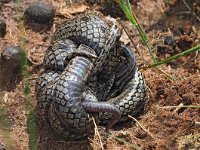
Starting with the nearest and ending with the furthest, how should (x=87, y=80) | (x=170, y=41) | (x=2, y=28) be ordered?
1. (x=87, y=80)
2. (x=2, y=28)
3. (x=170, y=41)

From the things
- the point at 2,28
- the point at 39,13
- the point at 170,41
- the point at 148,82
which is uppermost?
the point at 39,13

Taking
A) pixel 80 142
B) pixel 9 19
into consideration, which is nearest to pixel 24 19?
pixel 9 19

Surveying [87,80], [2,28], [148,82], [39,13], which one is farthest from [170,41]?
[2,28]

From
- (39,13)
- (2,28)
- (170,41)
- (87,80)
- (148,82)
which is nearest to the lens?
(87,80)

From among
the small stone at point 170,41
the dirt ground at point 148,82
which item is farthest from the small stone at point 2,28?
the small stone at point 170,41

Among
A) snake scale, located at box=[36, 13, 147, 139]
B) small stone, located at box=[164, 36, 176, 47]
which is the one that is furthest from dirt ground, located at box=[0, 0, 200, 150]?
snake scale, located at box=[36, 13, 147, 139]

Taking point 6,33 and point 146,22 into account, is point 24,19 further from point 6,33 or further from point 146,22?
point 146,22

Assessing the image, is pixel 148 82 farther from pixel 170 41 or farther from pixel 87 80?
pixel 87 80

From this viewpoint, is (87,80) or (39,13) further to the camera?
(39,13)
